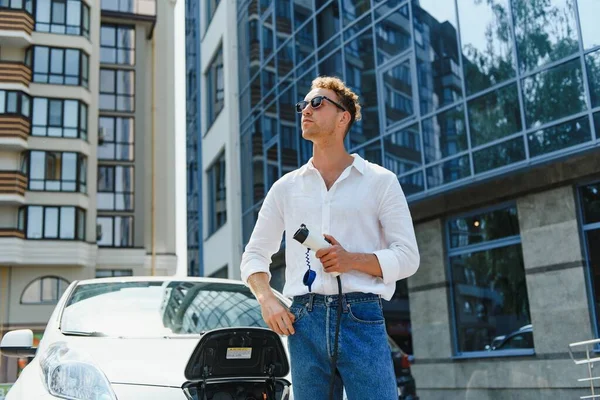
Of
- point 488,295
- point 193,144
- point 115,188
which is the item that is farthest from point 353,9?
point 115,188

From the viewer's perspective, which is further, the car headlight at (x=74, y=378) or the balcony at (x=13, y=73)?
the balcony at (x=13, y=73)

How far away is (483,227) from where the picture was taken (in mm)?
11602

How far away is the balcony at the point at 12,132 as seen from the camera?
129 ft

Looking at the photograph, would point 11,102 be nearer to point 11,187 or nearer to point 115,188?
point 11,187

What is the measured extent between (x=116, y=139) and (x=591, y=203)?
4083cm

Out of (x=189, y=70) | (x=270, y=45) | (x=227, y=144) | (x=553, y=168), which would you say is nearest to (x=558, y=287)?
(x=553, y=168)

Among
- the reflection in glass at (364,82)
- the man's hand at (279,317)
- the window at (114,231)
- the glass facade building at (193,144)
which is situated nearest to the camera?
the man's hand at (279,317)

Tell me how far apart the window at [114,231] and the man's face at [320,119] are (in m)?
43.5

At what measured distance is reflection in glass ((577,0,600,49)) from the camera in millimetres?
9562

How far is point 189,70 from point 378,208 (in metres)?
28.9

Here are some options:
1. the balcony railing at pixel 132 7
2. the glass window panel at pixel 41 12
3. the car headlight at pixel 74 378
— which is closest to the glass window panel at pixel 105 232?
the glass window panel at pixel 41 12

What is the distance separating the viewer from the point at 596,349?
9.26 meters

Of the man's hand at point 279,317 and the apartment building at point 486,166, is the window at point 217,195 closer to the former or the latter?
the apartment building at point 486,166

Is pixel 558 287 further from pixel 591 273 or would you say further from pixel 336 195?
pixel 336 195
